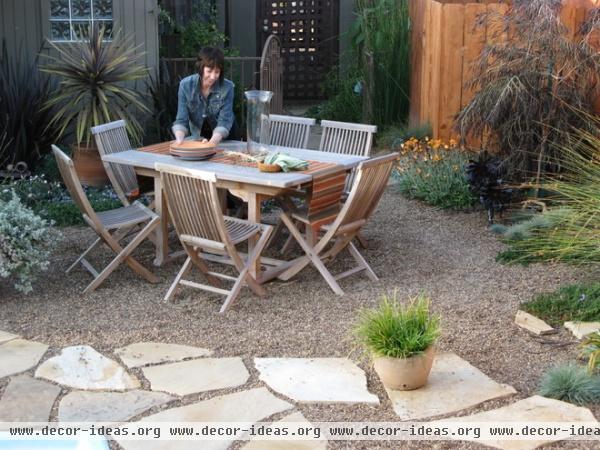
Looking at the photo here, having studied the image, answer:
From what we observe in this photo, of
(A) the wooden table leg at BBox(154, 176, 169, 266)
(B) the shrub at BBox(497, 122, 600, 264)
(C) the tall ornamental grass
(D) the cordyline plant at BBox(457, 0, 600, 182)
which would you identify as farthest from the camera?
(C) the tall ornamental grass

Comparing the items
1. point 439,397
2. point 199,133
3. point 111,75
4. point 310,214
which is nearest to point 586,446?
point 439,397

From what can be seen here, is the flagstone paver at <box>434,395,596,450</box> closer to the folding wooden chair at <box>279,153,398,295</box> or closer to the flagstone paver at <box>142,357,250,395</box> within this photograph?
the flagstone paver at <box>142,357,250,395</box>

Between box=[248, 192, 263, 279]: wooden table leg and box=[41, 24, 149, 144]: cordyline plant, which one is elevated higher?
box=[41, 24, 149, 144]: cordyline plant

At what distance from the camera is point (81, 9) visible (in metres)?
8.74

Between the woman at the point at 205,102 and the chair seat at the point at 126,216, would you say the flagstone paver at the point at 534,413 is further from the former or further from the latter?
the woman at the point at 205,102

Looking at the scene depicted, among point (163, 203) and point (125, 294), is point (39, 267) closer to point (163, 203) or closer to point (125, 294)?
point (125, 294)

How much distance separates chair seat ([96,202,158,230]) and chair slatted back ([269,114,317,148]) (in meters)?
1.31

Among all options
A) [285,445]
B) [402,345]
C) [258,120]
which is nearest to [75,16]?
[258,120]

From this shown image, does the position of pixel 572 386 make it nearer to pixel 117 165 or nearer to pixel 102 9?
pixel 117 165

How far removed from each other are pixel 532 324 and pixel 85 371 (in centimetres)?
229

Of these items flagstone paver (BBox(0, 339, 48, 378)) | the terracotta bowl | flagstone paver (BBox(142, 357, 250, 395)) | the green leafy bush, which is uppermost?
the terracotta bowl

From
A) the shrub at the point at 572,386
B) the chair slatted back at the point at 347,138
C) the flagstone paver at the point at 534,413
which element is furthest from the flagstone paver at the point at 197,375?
the chair slatted back at the point at 347,138

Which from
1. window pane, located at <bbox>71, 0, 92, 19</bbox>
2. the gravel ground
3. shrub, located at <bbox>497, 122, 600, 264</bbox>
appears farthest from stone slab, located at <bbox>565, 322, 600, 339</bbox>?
window pane, located at <bbox>71, 0, 92, 19</bbox>

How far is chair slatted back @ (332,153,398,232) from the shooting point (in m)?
5.30
